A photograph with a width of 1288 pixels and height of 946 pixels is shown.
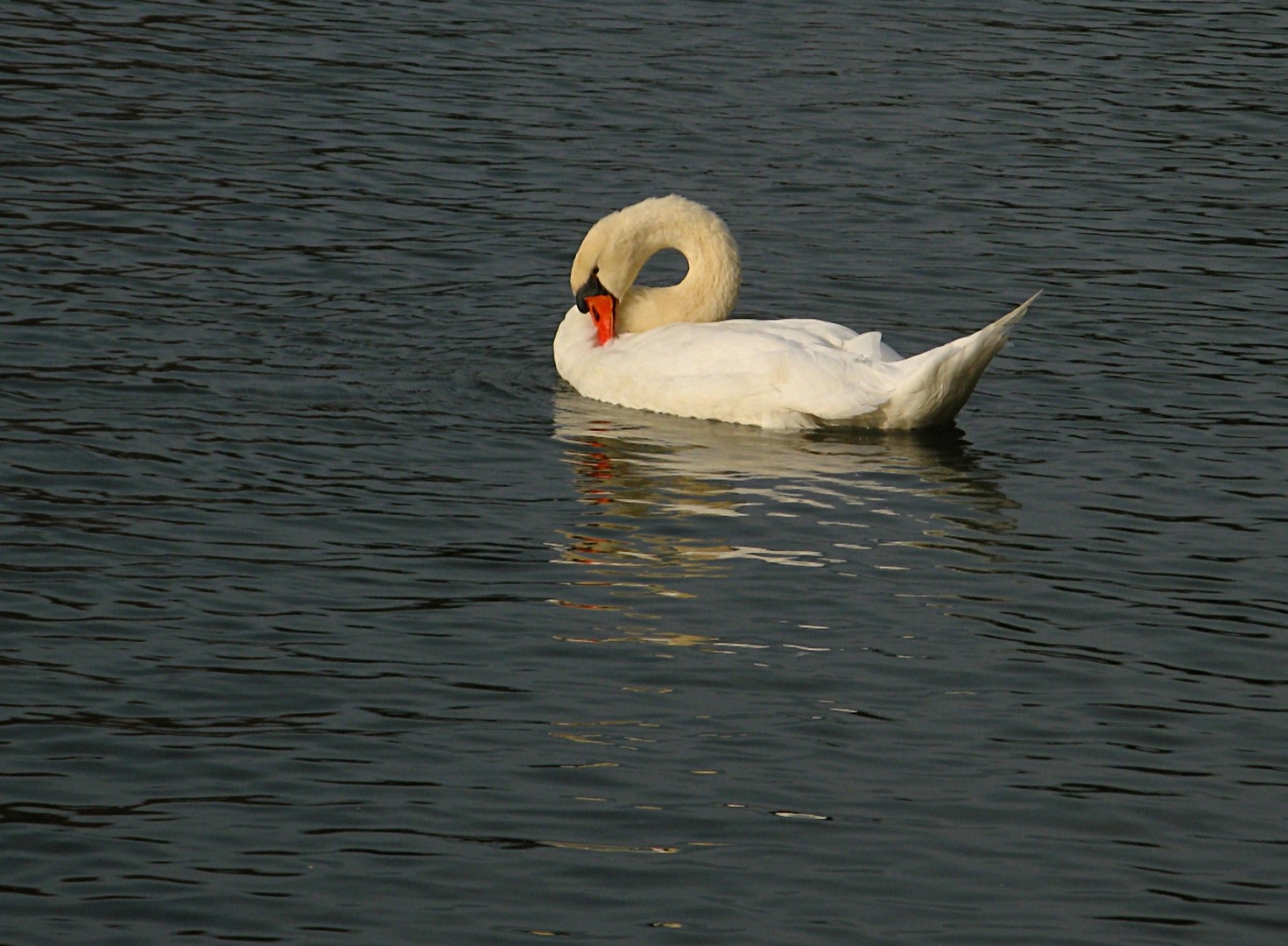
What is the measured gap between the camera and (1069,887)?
7.11m

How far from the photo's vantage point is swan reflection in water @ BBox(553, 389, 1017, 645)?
10031 mm

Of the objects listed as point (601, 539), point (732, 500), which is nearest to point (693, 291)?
point (732, 500)

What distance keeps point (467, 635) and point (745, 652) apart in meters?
1.11

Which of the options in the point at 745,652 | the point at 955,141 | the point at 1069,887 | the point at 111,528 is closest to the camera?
the point at 1069,887

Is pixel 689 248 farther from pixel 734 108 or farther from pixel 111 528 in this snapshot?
pixel 734 108

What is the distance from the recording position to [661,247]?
1377cm

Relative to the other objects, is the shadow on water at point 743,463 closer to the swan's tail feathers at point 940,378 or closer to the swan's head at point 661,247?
the swan's tail feathers at point 940,378

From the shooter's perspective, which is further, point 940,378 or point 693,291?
point 693,291

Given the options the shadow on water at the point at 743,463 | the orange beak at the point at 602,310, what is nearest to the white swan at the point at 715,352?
the orange beak at the point at 602,310

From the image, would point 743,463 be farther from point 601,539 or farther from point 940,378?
point 601,539

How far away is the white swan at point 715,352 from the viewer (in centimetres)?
1208

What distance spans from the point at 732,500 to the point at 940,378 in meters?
1.58

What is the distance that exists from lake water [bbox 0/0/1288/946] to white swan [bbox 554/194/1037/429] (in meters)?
0.22

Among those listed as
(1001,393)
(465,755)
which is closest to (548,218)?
(1001,393)
